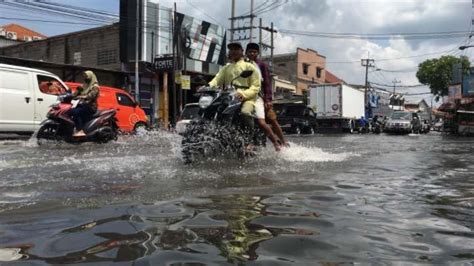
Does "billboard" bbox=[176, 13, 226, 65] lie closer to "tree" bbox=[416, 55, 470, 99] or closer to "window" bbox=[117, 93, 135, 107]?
"window" bbox=[117, 93, 135, 107]

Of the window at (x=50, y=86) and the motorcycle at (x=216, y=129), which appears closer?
the motorcycle at (x=216, y=129)

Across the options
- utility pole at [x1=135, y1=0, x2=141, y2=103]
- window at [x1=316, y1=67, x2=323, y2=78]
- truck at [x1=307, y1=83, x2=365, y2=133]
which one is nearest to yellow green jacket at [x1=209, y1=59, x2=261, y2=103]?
utility pole at [x1=135, y1=0, x2=141, y2=103]

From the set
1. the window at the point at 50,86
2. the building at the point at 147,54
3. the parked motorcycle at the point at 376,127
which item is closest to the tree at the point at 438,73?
the parked motorcycle at the point at 376,127

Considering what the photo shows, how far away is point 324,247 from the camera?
3.25 m

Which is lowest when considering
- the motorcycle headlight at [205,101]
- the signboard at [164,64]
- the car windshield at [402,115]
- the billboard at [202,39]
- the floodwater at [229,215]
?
the floodwater at [229,215]

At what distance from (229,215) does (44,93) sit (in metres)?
11.1

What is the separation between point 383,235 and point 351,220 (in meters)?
0.46

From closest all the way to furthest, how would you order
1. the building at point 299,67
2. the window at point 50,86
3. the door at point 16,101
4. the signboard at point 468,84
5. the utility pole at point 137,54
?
the door at point 16,101 < the window at point 50,86 < the utility pole at point 137,54 < the signboard at point 468,84 < the building at point 299,67

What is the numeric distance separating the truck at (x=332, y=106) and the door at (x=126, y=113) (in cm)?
2173

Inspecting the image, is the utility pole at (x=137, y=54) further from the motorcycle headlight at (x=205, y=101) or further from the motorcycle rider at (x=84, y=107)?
the motorcycle headlight at (x=205, y=101)

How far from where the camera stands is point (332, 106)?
3859cm

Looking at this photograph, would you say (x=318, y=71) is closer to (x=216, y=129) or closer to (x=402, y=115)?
(x=402, y=115)

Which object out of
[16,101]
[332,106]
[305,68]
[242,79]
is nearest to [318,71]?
[305,68]

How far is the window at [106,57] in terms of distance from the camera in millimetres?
31816
